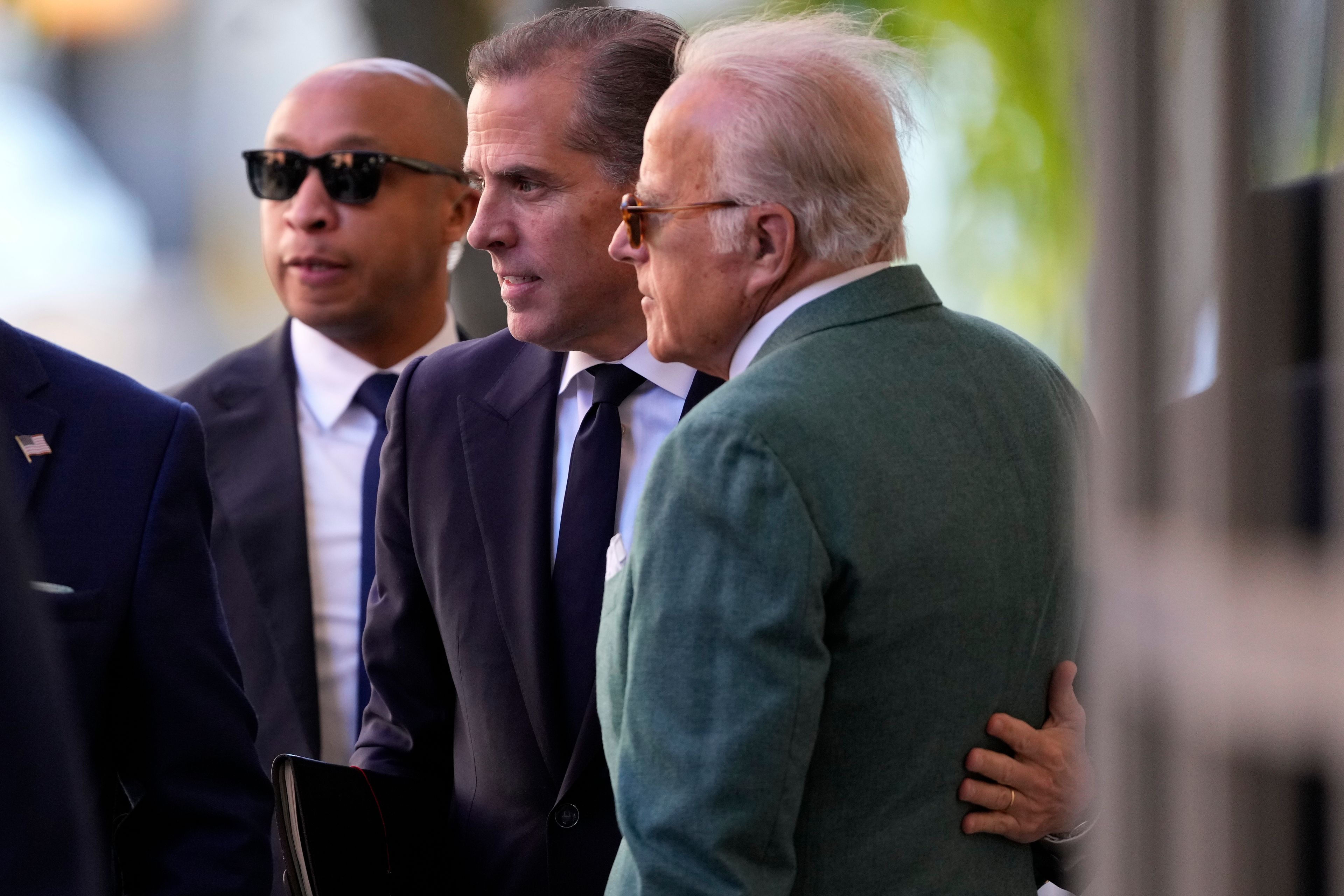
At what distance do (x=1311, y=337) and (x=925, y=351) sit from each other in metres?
1.01

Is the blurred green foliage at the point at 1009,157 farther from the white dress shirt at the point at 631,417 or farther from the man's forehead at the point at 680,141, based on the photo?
the man's forehead at the point at 680,141

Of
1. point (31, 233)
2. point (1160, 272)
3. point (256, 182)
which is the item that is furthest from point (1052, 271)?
point (1160, 272)

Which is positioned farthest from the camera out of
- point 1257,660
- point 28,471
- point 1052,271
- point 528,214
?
point 1052,271

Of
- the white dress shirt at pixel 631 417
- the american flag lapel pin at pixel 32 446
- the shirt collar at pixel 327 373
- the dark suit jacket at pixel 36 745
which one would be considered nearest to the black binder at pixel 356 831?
the white dress shirt at pixel 631 417

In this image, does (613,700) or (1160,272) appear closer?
(1160,272)

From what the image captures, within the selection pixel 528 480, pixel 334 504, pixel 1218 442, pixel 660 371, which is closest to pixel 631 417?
pixel 660 371

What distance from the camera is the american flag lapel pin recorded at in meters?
2.18

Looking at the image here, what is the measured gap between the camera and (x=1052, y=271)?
7188 mm

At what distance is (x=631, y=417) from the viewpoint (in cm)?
250

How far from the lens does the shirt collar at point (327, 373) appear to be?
362cm

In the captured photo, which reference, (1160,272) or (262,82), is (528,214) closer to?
(1160,272)

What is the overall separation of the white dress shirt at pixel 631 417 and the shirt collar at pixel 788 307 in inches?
25.6

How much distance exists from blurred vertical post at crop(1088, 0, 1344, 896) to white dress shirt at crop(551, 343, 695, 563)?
5.51ft

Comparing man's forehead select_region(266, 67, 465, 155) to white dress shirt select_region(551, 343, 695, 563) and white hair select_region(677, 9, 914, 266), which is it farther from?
white hair select_region(677, 9, 914, 266)
